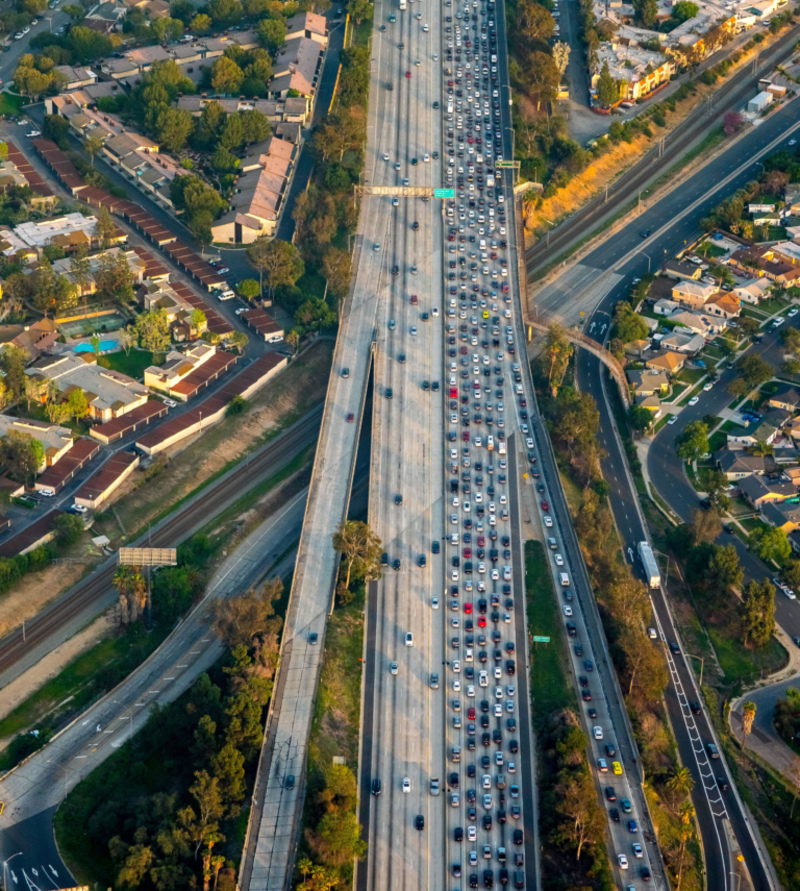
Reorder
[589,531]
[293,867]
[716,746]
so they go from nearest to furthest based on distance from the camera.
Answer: [293,867] < [716,746] < [589,531]

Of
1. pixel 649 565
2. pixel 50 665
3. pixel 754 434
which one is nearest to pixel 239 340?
pixel 50 665

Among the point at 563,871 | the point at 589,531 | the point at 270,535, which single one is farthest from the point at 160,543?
the point at 563,871

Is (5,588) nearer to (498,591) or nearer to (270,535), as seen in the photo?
(270,535)

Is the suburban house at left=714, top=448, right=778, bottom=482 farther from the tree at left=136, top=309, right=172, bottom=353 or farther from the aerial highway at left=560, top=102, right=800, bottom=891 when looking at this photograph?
the tree at left=136, top=309, right=172, bottom=353

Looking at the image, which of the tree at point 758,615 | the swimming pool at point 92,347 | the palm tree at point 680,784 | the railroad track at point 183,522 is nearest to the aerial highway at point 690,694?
the palm tree at point 680,784

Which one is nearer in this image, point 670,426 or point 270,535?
point 270,535

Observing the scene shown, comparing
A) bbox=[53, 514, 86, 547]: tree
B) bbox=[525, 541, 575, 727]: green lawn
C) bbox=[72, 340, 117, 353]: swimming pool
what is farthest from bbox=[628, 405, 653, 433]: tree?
bbox=[53, 514, 86, 547]: tree
